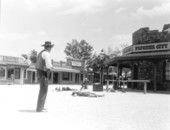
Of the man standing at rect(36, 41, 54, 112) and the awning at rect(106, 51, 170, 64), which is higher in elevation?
the awning at rect(106, 51, 170, 64)

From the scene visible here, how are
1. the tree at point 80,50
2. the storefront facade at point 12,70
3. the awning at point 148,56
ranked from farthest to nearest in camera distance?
the tree at point 80,50 → the storefront facade at point 12,70 → the awning at point 148,56

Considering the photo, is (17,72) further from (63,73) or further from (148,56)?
(148,56)

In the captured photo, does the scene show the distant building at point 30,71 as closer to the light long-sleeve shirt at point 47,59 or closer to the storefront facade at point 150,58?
the storefront facade at point 150,58

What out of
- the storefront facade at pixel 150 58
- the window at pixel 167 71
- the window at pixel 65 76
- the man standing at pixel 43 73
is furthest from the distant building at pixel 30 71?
the man standing at pixel 43 73

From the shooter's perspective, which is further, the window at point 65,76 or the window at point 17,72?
the window at point 65,76

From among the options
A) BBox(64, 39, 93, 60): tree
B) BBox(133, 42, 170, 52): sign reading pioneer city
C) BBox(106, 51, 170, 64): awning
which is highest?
BBox(64, 39, 93, 60): tree

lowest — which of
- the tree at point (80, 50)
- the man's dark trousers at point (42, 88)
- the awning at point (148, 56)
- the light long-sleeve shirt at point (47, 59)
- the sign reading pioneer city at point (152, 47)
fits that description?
the man's dark trousers at point (42, 88)

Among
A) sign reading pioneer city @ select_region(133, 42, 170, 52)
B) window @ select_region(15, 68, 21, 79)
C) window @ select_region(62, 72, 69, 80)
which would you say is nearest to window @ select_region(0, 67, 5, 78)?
window @ select_region(15, 68, 21, 79)

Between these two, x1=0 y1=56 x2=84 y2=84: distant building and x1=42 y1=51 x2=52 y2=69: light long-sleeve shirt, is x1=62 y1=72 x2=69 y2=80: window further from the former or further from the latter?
x1=42 y1=51 x2=52 y2=69: light long-sleeve shirt

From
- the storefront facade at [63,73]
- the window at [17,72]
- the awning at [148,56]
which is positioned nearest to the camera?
Answer: the awning at [148,56]

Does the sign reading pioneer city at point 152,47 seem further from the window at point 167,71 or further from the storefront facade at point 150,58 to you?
the window at point 167,71

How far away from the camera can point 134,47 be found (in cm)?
1886

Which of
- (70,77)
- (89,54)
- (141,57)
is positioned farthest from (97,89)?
(89,54)

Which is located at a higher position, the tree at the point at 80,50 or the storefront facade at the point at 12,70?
the tree at the point at 80,50
